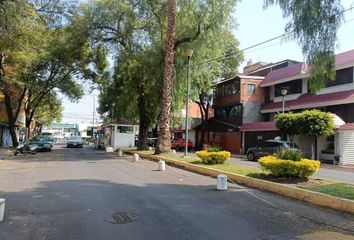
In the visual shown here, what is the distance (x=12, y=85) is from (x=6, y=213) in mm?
32607

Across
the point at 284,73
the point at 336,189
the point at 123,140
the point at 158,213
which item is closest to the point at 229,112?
the point at 284,73

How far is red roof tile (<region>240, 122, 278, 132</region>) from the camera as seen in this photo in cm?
4016

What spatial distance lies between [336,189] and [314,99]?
2587 centimetres

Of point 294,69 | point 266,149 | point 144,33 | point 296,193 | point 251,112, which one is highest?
point 144,33

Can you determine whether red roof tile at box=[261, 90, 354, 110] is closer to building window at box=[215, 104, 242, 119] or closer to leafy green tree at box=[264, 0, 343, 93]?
building window at box=[215, 104, 242, 119]

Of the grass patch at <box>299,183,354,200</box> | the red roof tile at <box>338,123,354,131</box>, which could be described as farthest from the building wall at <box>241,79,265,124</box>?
the grass patch at <box>299,183,354,200</box>

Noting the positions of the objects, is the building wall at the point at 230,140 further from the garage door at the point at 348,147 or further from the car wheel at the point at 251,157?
the garage door at the point at 348,147

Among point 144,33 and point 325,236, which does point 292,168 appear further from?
point 144,33

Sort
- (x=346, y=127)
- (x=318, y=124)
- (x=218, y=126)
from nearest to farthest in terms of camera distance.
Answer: (x=318, y=124) < (x=346, y=127) < (x=218, y=126)

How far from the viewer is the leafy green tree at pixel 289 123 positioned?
31883 millimetres

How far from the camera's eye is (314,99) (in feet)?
120

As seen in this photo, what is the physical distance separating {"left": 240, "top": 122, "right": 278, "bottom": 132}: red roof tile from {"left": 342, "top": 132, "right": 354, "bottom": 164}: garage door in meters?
7.84

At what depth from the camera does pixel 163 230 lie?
784 cm

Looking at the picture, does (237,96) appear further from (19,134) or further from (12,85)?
(19,134)
